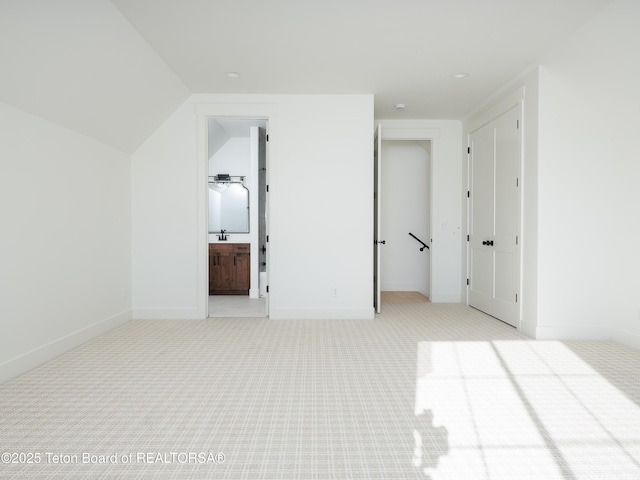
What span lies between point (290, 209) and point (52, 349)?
285cm

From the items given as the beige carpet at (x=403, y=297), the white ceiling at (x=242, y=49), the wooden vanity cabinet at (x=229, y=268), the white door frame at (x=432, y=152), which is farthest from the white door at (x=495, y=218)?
the wooden vanity cabinet at (x=229, y=268)

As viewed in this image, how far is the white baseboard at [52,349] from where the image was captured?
9.20ft

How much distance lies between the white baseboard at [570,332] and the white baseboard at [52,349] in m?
4.64

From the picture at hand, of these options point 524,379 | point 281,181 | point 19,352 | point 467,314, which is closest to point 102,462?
point 19,352

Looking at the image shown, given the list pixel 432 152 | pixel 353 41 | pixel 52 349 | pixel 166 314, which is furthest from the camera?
pixel 432 152

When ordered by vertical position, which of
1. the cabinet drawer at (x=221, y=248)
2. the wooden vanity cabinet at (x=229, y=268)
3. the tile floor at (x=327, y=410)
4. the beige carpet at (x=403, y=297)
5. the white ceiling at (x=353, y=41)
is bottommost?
the tile floor at (x=327, y=410)

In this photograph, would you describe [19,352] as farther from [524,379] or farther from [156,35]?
[524,379]

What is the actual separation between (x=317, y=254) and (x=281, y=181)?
3.47 feet

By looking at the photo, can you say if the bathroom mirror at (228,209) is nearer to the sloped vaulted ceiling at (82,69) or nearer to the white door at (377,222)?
the sloped vaulted ceiling at (82,69)

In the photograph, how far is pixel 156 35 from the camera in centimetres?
327

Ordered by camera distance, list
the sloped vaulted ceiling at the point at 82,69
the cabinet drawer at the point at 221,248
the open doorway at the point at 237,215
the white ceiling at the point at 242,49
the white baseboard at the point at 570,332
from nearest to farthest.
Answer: the sloped vaulted ceiling at the point at 82,69 < the white ceiling at the point at 242,49 < the white baseboard at the point at 570,332 < the open doorway at the point at 237,215 < the cabinet drawer at the point at 221,248

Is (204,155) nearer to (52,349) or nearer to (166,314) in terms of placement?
(166,314)

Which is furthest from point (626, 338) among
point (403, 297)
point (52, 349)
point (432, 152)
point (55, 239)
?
point (55, 239)

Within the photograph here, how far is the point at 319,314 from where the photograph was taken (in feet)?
15.6
